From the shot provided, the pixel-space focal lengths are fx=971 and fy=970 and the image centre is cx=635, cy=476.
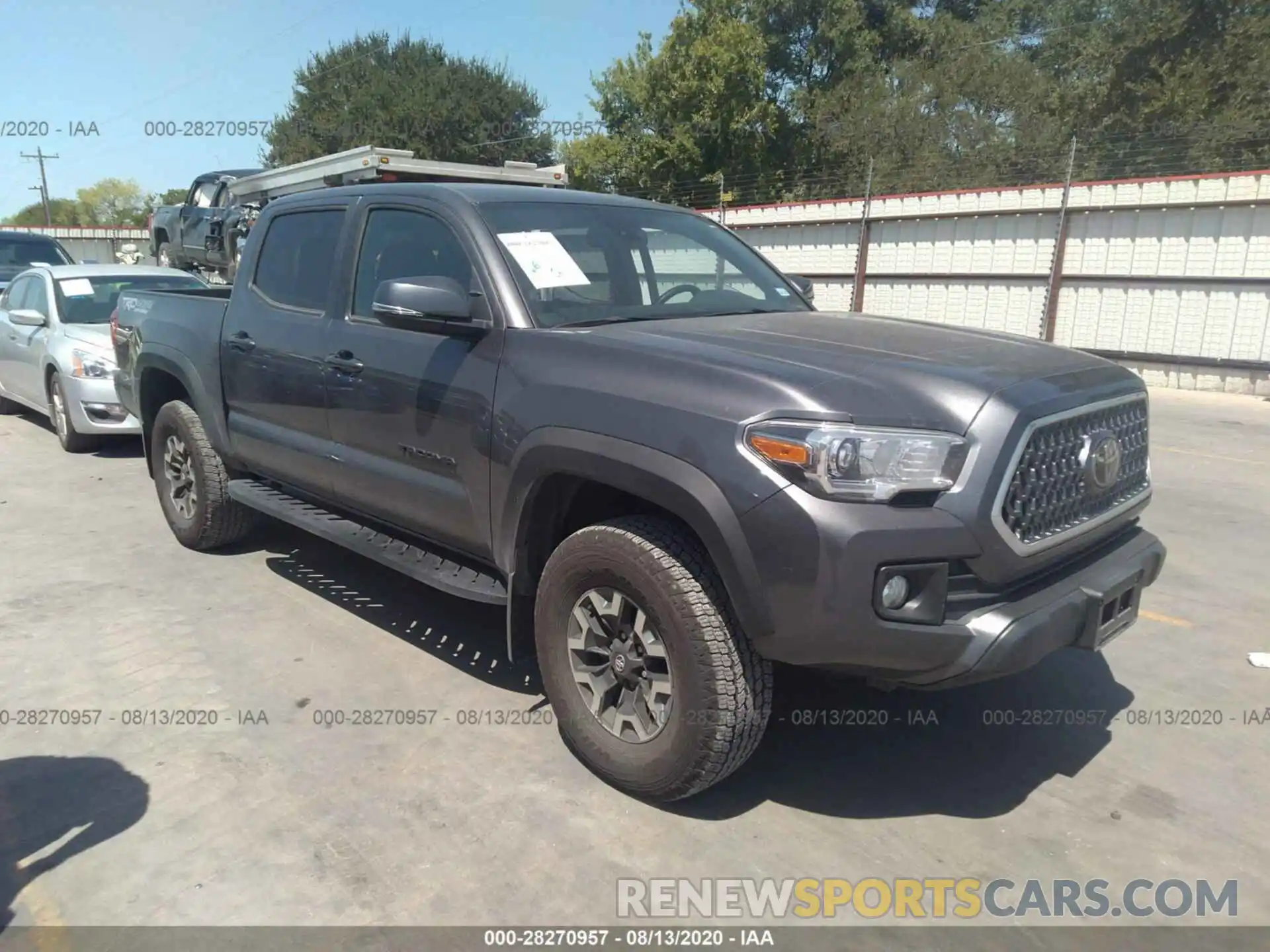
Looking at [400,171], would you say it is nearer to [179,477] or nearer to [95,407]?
[95,407]

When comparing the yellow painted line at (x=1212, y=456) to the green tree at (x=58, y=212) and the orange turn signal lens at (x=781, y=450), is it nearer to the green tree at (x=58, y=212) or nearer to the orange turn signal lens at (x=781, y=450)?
the orange turn signal lens at (x=781, y=450)

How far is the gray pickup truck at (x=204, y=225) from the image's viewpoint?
614 inches

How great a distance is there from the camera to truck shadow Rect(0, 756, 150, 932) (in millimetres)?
2828

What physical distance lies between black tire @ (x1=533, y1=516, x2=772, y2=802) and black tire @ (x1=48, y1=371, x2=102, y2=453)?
690cm

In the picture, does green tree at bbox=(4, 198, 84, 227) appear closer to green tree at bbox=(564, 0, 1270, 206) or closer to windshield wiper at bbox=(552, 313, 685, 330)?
green tree at bbox=(564, 0, 1270, 206)

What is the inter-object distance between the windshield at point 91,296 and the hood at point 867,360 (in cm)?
668

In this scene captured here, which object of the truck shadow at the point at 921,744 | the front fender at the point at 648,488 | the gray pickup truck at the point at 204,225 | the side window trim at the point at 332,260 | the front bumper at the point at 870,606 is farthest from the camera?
the gray pickup truck at the point at 204,225

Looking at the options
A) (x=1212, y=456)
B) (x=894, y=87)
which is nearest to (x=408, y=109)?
(x=894, y=87)

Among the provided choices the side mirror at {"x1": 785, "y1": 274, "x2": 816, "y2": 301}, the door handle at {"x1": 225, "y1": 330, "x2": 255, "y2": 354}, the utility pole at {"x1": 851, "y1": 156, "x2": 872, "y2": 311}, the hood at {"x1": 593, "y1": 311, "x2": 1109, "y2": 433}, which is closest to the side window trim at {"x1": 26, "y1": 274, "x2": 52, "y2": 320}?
the door handle at {"x1": 225, "y1": 330, "x2": 255, "y2": 354}

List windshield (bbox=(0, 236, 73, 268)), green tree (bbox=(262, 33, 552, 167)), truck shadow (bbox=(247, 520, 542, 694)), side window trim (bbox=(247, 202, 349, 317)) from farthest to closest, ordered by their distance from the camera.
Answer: green tree (bbox=(262, 33, 552, 167)) < windshield (bbox=(0, 236, 73, 268)) < side window trim (bbox=(247, 202, 349, 317)) < truck shadow (bbox=(247, 520, 542, 694))

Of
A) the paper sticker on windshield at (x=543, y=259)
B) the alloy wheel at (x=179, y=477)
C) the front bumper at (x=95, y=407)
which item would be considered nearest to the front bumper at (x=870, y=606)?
the paper sticker on windshield at (x=543, y=259)

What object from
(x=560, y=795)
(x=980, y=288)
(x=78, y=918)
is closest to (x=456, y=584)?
(x=560, y=795)

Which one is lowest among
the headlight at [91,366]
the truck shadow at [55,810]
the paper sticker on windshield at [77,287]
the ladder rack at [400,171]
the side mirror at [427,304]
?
the truck shadow at [55,810]

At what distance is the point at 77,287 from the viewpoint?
8766 mm
